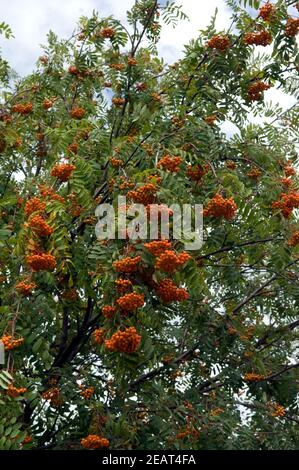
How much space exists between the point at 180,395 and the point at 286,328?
6.43ft

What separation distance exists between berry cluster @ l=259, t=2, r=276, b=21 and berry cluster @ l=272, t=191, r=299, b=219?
2148 millimetres

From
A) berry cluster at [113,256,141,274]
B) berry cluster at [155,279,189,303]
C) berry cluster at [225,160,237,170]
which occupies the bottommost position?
berry cluster at [155,279,189,303]

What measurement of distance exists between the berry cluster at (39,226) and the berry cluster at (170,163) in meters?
1.11

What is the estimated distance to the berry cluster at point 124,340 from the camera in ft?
11.6

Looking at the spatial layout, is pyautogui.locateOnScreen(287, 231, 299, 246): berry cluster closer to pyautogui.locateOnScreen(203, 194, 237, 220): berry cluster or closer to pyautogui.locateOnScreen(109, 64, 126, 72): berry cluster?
pyautogui.locateOnScreen(203, 194, 237, 220): berry cluster

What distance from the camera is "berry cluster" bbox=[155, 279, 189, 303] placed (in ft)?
12.7

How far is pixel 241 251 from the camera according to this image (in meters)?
7.11

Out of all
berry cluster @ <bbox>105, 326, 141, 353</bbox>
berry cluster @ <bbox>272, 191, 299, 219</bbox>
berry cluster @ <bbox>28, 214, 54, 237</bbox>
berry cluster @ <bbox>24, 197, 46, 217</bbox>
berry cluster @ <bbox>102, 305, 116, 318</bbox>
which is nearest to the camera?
berry cluster @ <bbox>105, 326, 141, 353</bbox>

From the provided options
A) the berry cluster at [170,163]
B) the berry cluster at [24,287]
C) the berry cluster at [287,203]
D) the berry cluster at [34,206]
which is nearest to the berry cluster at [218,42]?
the berry cluster at [287,203]

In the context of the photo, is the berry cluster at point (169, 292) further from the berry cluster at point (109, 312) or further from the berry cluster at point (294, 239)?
the berry cluster at point (294, 239)

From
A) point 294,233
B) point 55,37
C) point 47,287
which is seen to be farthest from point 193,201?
point 55,37

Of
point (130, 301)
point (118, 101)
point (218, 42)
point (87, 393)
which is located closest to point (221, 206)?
point (130, 301)

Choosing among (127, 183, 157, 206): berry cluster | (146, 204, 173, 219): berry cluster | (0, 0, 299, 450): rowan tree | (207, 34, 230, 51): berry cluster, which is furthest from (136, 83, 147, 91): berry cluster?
(146, 204, 173, 219): berry cluster
